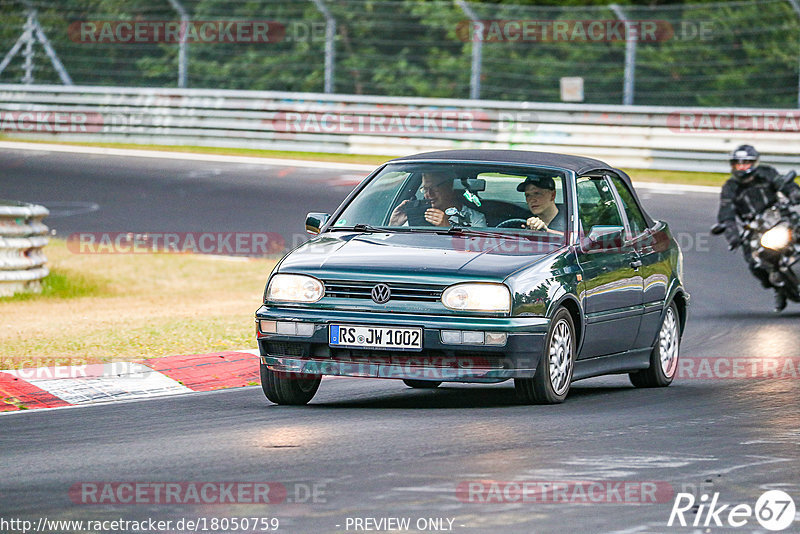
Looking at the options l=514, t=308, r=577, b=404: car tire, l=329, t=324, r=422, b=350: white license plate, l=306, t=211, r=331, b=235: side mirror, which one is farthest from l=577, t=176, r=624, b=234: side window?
l=329, t=324, r=422, b=350: white license plate

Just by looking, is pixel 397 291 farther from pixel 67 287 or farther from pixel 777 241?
pixel 777 241

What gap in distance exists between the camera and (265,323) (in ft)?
28.8

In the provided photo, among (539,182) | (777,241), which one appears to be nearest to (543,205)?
(539,182)

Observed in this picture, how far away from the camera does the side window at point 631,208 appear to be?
10430mm

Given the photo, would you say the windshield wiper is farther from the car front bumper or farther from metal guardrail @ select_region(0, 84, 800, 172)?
metal guardrail @ select_region(0, 84, 800, 172)

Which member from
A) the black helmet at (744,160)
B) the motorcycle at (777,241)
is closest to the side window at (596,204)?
the motorcycle at (777,241)

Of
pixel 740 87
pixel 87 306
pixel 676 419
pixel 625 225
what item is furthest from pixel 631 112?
pixel 676 419

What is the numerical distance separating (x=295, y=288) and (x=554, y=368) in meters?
1.56

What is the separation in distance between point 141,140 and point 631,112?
997 cm

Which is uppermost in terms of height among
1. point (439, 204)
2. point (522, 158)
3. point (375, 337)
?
point (522, 158)

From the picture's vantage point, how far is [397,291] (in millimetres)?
8500

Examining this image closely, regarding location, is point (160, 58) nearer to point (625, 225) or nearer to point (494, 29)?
point (494, 29)

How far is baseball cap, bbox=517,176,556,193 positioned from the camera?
31.6 ft

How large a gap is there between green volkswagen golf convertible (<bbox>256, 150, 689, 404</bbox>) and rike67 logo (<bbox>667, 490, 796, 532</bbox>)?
2263mm
